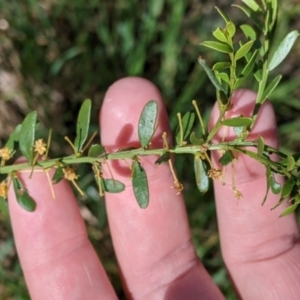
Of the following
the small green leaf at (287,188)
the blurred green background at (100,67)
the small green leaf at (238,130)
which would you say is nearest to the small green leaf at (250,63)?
the small green leaf at (238,130)

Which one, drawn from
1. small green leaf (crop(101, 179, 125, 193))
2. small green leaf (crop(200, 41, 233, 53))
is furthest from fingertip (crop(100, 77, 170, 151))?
small green leaf (crop(200, 41, 233, 53))

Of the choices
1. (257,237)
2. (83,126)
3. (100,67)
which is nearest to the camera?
(83,126)

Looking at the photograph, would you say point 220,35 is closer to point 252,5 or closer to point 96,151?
point 252,5

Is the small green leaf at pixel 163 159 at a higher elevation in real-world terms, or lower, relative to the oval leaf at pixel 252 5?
lower

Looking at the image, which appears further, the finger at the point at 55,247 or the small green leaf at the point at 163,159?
the finger at the point at 55,247

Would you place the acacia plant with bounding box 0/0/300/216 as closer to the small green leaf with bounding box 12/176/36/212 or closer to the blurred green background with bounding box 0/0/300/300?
the small green leaf with bounding box 12/176/36/212

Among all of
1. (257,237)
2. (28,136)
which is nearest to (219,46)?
(28,136)

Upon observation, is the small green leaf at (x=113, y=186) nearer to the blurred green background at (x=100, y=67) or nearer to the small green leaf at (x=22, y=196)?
the small green leaf at (x=22, y=196)

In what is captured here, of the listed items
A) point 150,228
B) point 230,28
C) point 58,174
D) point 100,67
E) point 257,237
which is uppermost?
point 230,28
